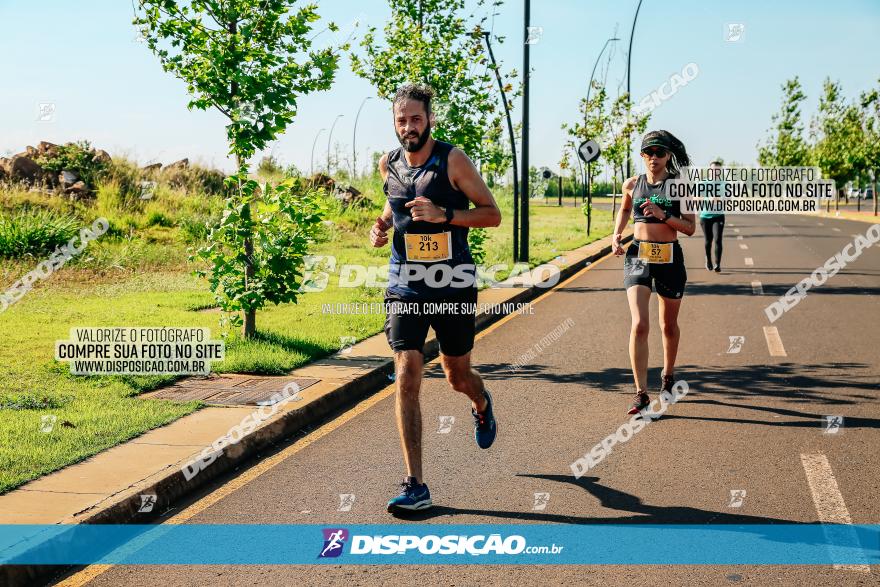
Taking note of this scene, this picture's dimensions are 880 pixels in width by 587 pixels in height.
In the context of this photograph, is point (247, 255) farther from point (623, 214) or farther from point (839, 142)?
point (839, 142)

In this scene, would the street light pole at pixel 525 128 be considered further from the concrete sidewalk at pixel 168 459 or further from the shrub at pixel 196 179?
the concrete sidewalk at pixel 168 459

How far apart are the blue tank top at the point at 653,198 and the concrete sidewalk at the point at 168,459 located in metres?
2.71

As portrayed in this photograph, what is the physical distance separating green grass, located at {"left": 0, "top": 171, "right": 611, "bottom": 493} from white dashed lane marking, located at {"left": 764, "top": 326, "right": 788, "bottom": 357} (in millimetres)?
4273

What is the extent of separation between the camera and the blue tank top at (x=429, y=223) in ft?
16.2

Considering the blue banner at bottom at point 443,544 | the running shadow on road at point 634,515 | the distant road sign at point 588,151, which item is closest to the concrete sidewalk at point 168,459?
the blue banner at bottom at point 443,544

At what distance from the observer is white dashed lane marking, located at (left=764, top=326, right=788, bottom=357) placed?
31.5 ft

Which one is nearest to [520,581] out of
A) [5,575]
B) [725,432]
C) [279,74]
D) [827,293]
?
[5,575]

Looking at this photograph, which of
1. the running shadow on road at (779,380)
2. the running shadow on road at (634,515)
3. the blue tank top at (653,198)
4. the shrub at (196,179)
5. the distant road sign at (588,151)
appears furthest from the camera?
the distant road sign at (588,151)

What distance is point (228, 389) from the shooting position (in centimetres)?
745

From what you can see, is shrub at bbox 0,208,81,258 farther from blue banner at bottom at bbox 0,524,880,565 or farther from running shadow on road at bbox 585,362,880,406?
blue banner at bottom at bbox 0,524,880,565

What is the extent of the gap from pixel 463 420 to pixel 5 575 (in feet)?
11.9

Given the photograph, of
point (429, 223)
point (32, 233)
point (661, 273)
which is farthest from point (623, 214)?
point (32, 233)

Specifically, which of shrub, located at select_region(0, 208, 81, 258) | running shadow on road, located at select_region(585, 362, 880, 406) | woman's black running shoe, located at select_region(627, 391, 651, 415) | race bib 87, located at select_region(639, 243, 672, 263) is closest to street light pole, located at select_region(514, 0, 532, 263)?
shrub, located at select_region(0, 208, 81, 258)

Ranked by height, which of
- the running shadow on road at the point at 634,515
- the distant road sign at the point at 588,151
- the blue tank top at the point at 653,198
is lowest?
the running shadow on road at the point at 634,515
